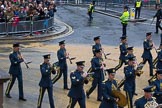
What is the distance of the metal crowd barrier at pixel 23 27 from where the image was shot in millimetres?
27041

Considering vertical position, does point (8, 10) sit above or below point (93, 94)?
above

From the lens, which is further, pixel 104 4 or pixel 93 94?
pixel 104 4

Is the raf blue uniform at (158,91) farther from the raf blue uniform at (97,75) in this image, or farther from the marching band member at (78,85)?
the raf blue uniform at (97,75)

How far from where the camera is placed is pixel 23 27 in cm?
2781

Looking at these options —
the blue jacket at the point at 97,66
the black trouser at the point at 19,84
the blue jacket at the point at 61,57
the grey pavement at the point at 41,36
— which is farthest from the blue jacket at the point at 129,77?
the grey pavement at the point at 41,36

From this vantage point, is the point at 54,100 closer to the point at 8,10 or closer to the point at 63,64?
the point at 63,64

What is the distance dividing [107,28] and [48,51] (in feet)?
31.8

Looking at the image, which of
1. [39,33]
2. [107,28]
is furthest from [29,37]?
[107,28]

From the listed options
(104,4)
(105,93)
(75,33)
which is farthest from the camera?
(104,4)

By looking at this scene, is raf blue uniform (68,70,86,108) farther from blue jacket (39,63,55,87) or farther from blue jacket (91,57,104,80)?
blue jacket (91,57,104,80)

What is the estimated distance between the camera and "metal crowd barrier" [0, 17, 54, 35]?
1065 inches

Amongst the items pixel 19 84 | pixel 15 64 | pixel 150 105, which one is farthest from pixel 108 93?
pixel 15 64

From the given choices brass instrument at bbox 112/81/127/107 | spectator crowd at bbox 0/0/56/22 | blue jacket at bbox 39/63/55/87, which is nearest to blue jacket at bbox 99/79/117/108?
brass instrument at bbox 112/81/127/107

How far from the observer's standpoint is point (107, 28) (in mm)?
32469
